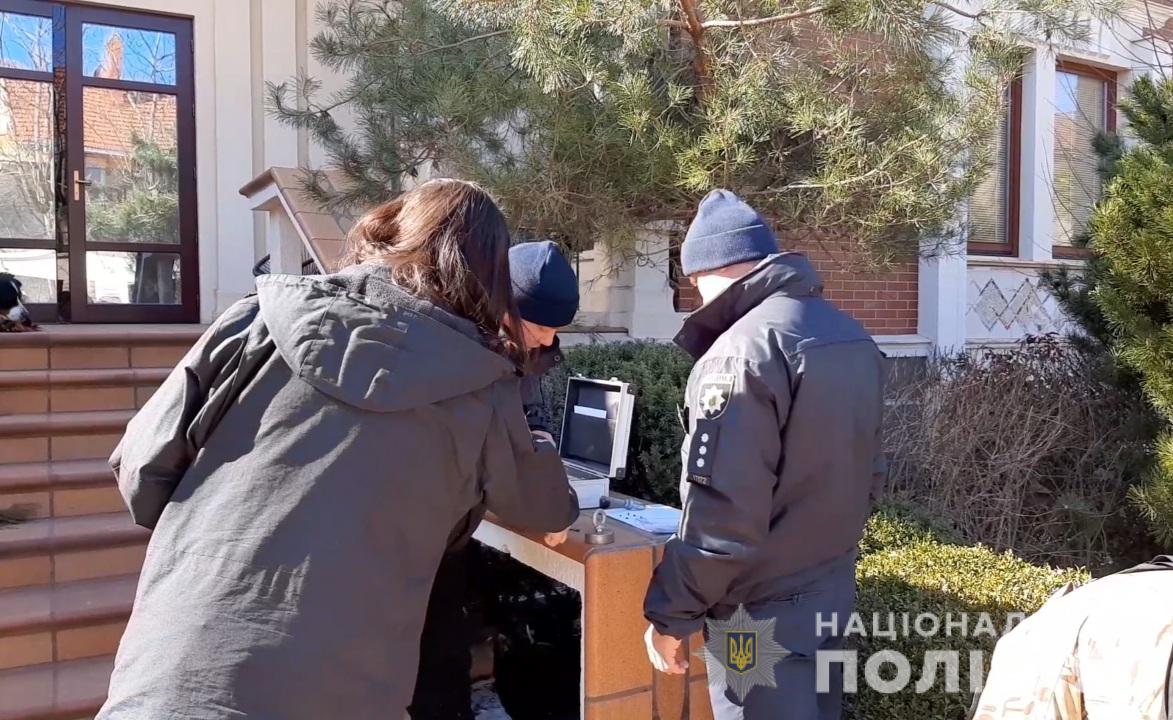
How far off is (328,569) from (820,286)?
129cm

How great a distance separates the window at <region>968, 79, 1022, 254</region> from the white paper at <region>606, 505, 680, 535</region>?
744cm

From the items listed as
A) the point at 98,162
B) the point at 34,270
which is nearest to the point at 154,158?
the point at 98,162

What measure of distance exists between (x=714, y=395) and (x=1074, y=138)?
944 centimetres

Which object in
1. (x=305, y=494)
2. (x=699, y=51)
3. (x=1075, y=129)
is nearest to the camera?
(x=305, y=494)

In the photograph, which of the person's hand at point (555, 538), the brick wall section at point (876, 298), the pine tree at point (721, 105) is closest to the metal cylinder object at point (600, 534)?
the person's hand at point (555, 538)

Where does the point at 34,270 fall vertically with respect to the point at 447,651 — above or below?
above

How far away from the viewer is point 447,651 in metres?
2.86

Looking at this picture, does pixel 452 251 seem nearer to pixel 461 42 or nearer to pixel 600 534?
pixel 600 534

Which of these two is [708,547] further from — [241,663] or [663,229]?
[663,229]

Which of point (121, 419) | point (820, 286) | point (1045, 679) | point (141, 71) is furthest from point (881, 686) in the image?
point (141, 71)

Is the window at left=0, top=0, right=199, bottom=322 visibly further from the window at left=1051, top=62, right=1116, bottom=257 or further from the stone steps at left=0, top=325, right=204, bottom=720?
the window at left=1051, top=62, right=1116, bottom=257

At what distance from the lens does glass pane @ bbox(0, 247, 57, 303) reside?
6.46 metres

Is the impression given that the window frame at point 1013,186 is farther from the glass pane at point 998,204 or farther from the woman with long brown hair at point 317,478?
the woman with long brown hair at point 317,478

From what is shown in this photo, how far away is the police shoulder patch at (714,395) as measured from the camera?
1835 millimetres
